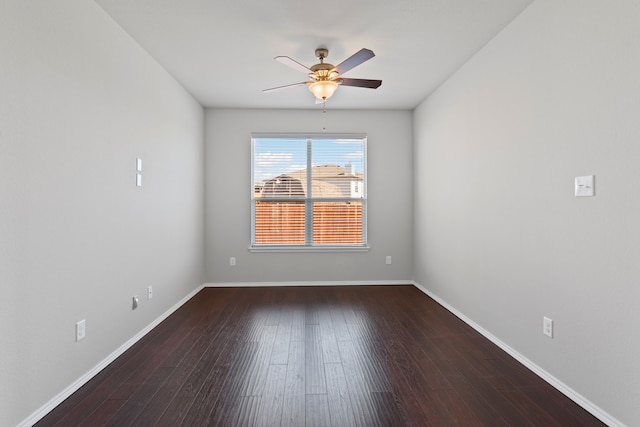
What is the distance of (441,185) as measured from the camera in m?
3.98

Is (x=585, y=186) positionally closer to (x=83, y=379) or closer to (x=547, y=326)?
(x=547, y=326)

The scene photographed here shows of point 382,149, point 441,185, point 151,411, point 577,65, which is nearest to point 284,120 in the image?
point 382,149

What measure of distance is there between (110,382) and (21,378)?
1.90ft

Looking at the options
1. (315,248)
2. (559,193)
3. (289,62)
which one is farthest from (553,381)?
(315,248)

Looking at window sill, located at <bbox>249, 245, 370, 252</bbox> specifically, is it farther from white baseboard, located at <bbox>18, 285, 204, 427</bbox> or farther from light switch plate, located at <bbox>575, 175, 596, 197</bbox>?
light switch plate, located at <bbox>575, 175, 596, 197</bbox>

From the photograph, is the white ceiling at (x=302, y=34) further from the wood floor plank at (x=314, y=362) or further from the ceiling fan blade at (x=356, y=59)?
the wood floor plank at (x=314, y=362)

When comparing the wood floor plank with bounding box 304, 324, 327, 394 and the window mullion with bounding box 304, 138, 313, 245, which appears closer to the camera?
the wood floor plank with bounding box 304, 324, 327, 394

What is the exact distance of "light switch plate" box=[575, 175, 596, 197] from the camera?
1.87 metres

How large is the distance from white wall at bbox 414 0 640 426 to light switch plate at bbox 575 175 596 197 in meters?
0.03

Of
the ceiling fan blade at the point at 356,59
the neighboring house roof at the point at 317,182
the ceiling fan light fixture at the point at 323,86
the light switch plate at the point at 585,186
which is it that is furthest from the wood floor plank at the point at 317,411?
the neighboring house roof at the point at 317,182

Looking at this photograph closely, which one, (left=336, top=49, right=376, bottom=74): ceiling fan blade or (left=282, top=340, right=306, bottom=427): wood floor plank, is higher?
(left=336, top=49, right=376, bottom=74): ceiling fan blade

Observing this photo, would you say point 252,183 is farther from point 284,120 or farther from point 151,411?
point 151,411

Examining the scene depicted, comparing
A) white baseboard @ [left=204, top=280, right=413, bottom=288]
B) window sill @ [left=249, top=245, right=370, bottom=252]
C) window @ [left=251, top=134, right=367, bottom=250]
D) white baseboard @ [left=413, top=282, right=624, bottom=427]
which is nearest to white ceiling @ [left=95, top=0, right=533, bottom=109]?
window @ [left=251, top=134, right=367, bottom=250]

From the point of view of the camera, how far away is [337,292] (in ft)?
14.8
